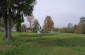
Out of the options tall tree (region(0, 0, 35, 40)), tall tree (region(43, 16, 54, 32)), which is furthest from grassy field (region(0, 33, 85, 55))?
tall tree (region(43, 16, 54, 32))

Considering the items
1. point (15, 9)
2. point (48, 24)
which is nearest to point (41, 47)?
point (15, 9)

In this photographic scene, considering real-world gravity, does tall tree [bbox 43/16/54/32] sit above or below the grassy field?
above

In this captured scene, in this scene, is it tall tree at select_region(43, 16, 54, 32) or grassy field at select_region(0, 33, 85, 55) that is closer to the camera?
grassy field at select_region(0, 33, 85, 55)

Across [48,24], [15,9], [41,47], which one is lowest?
[41,47]

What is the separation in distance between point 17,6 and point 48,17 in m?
53.8

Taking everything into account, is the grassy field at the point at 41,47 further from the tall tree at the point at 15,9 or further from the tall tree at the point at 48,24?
the tall tree at the point at 48,24

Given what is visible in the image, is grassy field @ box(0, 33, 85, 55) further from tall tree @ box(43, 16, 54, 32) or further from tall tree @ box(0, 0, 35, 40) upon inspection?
tall tree @ box(43, 16, 54, 32)

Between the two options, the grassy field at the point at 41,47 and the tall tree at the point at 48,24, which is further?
the tall tree at the point at 48,24

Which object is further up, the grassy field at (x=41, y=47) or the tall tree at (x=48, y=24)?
the tall tree at (x=48, y=24)

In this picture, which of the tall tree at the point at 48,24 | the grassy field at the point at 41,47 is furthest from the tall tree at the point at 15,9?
the tall tree at the point at 48,24

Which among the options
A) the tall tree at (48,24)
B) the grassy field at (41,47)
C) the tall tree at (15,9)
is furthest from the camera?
the tall tree at (48,24)

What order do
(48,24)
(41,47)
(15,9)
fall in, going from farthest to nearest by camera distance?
(48,24), (15,9), (41,47)

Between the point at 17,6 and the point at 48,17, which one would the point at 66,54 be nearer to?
the point at 17,6

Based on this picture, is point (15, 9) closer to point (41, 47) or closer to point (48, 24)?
point (41, 47)
